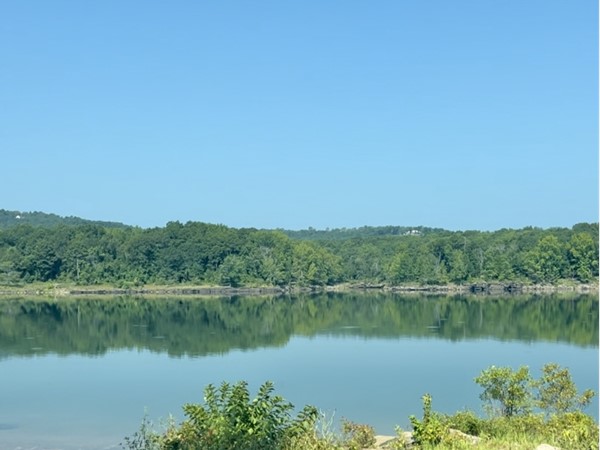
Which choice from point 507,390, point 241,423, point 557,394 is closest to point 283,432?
point 241,423

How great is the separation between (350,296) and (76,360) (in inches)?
1970

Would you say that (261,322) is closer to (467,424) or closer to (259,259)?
(467,424)

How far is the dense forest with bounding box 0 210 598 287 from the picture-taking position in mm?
96438

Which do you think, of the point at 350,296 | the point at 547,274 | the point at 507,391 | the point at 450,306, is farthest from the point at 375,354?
the point at 547,274

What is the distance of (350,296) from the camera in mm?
85625

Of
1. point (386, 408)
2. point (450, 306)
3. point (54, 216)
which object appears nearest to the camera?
point (386, 408)

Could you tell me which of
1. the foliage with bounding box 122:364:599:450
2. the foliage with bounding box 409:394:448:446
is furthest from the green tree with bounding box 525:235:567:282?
the foliage with bounding box 409:394:448:446

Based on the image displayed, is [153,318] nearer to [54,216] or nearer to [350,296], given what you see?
[350,296]

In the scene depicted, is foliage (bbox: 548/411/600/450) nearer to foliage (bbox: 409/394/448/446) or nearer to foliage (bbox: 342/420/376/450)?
foliage (bbox: 409/394/448/446)

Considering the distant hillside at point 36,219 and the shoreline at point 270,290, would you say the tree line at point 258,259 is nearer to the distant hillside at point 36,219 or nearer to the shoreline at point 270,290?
the shoreline at point 270,290

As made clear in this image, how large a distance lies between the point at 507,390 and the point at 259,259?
87.3 meters

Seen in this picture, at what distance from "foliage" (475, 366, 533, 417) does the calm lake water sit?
19.0 feet

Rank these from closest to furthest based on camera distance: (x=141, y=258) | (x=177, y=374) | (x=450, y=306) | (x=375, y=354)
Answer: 1. (x=177, y=374)
2. (x=375, y=354)
3. (x=450, y=306)
4. (x=141, y=258)


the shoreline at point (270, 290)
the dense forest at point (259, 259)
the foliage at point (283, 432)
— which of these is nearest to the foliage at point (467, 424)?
the foliage at point (283, 432)
